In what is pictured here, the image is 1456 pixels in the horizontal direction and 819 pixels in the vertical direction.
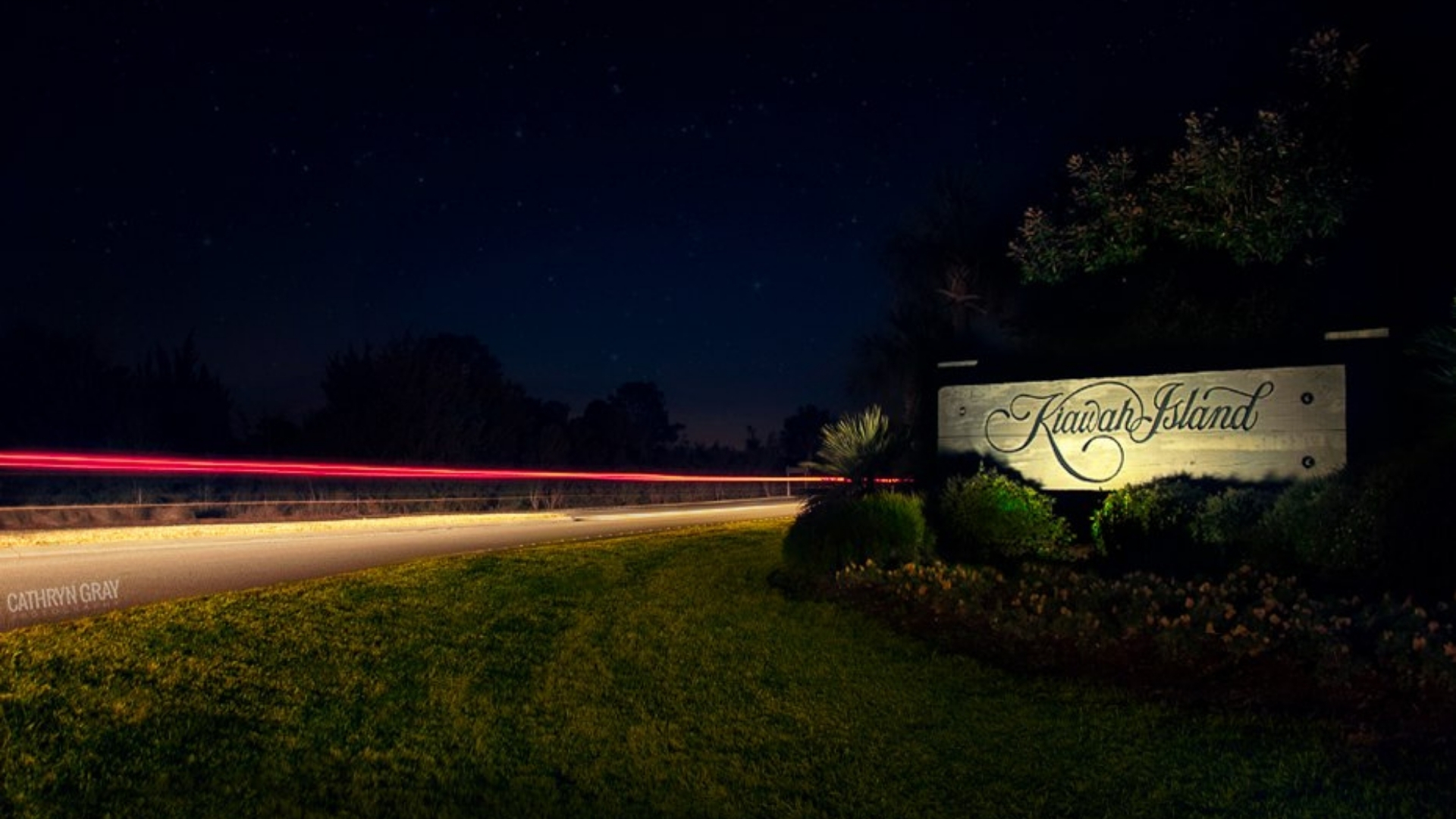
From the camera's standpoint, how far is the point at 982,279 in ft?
69.0

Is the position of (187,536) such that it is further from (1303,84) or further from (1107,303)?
(1303,84)

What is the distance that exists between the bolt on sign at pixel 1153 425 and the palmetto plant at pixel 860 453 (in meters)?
1.66

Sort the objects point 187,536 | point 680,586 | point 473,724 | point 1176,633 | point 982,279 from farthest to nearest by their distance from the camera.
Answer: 1. point 982,279
2. point 187,536
3. point 680,586
4. point 1176,633
5. point 473,724

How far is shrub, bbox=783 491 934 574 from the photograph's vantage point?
1127cm

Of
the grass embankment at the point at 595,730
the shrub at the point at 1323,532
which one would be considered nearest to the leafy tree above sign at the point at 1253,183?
the shrub at the point at 1323,532

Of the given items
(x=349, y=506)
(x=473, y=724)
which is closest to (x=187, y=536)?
(x=349, y=506)

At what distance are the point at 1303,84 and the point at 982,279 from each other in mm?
7871

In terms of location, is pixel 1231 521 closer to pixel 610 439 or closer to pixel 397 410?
pixel 397 410

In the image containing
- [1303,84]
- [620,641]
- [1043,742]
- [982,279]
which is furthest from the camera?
[982,279]

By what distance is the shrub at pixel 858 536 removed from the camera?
37.0 feet

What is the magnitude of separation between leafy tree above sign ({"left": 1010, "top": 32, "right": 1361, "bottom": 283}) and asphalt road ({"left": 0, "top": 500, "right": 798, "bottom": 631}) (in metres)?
10.7

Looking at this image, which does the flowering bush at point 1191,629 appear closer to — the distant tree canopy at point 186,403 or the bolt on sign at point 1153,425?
the bolt on sign at point 1153,425

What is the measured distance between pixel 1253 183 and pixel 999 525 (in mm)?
5882

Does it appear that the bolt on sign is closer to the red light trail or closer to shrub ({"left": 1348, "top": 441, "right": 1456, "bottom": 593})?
the red light trail
